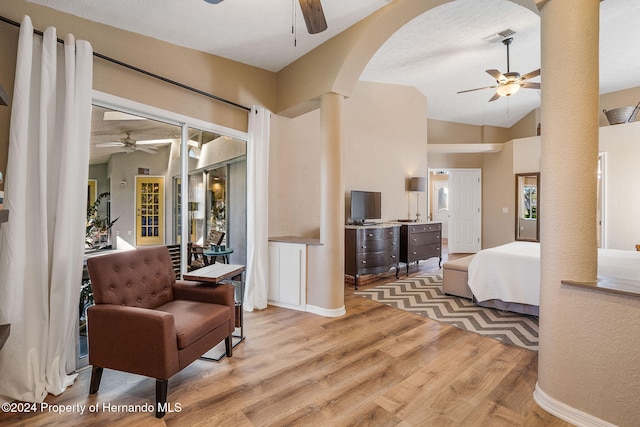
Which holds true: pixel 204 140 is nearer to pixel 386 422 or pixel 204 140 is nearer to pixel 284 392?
pixel 284 392

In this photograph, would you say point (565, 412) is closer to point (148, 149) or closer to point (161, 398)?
point (161, 398)

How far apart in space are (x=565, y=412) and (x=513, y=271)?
189 cm

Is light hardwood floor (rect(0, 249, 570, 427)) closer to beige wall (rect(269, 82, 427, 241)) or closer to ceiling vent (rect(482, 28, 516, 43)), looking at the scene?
beige wall (rect(269, 82, 427, 241))

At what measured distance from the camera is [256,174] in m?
3.69

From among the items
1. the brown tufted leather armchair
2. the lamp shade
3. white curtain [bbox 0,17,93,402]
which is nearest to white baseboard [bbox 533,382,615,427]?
the brown tufted leather armchair

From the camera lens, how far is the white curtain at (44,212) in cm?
197

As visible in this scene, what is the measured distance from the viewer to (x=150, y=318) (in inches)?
72.8

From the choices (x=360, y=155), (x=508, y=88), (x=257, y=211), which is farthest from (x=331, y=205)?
(x=508, y=88)

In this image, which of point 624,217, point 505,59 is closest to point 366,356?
point 505,59

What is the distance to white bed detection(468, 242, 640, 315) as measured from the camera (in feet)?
10.8

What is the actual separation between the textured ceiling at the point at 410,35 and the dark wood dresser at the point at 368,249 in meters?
2.53

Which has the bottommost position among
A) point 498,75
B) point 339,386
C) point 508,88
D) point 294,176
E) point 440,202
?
point 339,386

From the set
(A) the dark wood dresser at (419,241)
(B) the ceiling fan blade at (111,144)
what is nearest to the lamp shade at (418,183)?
(A) the dark wood dresser at (419,241)

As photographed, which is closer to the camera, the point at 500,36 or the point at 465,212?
the point at 500,36
